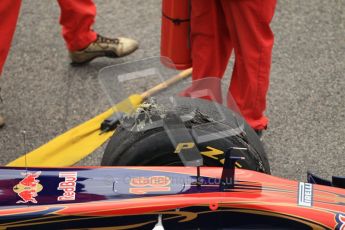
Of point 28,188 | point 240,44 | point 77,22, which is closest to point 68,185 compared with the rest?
point 28,188

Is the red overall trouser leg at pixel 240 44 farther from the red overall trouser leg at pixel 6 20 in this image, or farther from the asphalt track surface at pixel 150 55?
the red overall trouser leg at pixel 6 20

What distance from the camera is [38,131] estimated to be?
8.01ft

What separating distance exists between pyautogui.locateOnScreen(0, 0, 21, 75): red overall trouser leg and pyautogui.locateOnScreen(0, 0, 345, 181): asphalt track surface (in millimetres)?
379

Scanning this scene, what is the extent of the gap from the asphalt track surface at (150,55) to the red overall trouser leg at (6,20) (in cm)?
38

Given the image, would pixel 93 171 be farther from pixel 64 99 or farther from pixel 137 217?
pixel 64 99

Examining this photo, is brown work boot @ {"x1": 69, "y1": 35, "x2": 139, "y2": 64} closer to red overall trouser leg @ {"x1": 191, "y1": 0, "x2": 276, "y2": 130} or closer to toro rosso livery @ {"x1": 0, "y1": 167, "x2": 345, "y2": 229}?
red overall trouser leg @ {"x1": 191, "y1": 0, "x2": 276, "y2": 130}

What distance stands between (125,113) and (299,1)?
1650mm

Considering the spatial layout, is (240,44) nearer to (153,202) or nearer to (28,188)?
(153,202)

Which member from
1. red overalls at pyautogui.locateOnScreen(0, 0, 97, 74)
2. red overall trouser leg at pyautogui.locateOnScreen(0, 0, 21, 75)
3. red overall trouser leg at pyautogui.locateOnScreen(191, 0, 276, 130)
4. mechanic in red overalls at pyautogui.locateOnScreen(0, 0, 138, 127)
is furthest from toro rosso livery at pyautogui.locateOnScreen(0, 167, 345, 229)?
red overalls at pyautogui.locateOnScreen(0, 0, 97, 74)

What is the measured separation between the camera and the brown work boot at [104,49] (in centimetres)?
274

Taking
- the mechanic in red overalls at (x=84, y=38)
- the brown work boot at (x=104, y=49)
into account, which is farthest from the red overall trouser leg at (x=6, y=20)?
the brown work boot at (x=104, y=49)

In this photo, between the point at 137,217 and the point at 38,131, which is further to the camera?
the point at 38,131

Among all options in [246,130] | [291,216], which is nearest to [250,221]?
[291,216]

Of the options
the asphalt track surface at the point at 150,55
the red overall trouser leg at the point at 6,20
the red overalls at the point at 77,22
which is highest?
the red overall trouser leg at the point at 6,20
